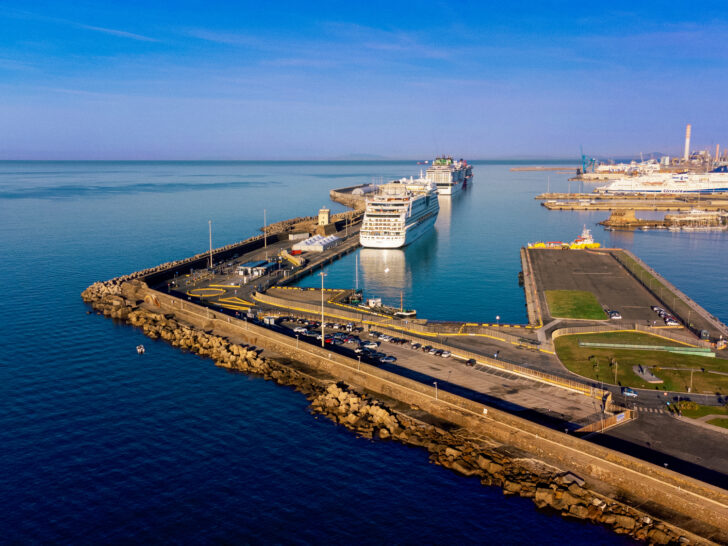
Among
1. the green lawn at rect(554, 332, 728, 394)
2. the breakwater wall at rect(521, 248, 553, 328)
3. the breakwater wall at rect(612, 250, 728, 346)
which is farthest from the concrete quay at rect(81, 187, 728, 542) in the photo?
the breakwater wall at rect(612, 250, 728, 346)

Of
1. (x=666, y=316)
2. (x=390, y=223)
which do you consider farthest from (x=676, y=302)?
(x=390, y=223)

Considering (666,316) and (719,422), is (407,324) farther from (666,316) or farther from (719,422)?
(666,316)

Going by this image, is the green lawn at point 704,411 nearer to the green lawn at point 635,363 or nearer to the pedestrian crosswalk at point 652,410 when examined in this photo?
the pedestrian crosswalk at point 652,410

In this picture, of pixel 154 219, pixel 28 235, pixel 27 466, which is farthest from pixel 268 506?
pixel 154 219

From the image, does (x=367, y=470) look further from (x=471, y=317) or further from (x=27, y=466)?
(x=471, y=317)

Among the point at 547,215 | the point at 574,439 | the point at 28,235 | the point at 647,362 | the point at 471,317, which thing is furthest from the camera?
the point at 547,215

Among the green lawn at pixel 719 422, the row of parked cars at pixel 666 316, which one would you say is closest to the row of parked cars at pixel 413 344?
the green lawn at pixel 719 422

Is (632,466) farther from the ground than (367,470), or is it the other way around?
(632,466)
